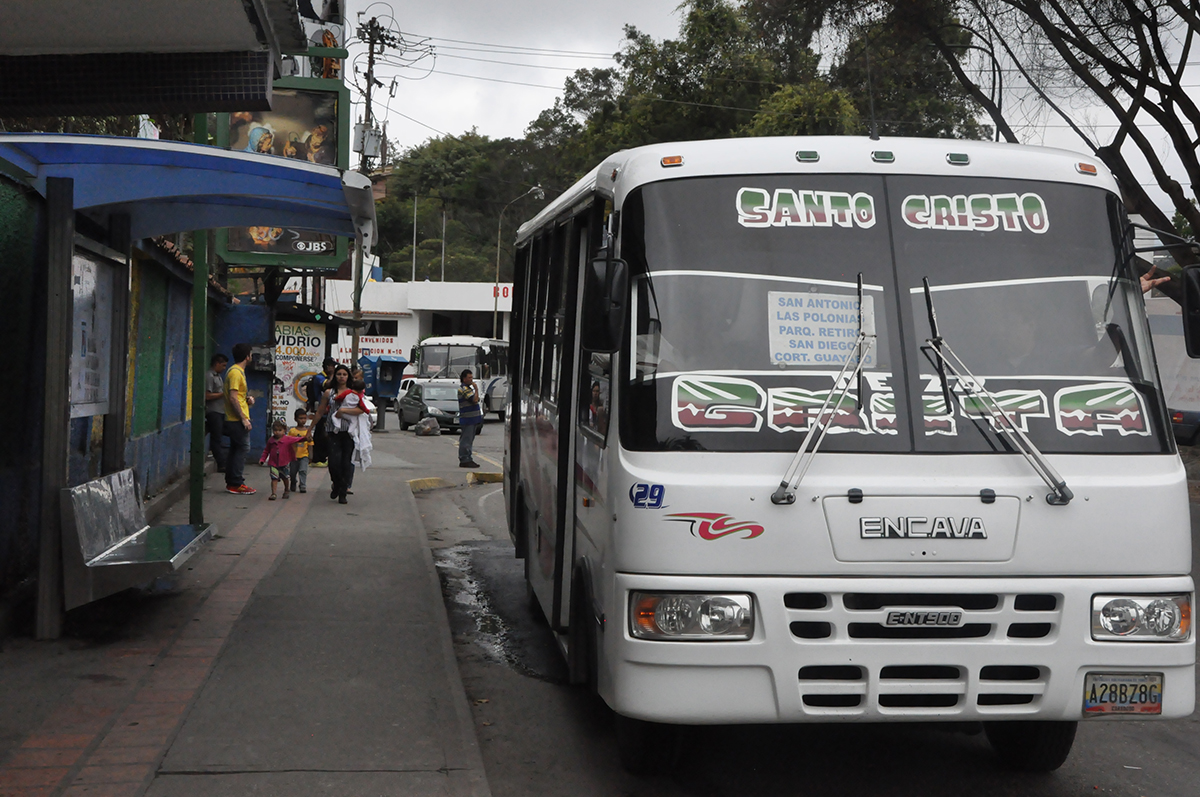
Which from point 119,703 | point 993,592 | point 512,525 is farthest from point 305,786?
point 512,525

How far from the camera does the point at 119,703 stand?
588cm

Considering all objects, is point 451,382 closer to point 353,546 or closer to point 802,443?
point 353,546

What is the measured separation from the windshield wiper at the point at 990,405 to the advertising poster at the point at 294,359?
60.8 ft

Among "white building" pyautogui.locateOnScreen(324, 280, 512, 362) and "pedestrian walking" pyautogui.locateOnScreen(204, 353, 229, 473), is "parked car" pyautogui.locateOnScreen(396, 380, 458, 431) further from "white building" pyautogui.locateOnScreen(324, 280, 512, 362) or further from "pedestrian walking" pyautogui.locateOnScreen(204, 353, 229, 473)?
"white building" pyautogui.locateOnScreen(324, 280, 512, 362)

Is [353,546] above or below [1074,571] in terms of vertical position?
below

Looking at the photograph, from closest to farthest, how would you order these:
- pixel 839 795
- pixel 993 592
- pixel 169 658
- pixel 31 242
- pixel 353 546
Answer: pixel 993 592 → pixel 839 795 → pixel 169 658 → pixel 31 242 → pixel 353 546

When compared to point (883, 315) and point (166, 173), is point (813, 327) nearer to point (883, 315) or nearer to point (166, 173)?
point (883, 315)

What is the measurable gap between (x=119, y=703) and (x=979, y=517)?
411 cm

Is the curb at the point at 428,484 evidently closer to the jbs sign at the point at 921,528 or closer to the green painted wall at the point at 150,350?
the green painted wall at the point at 150,350

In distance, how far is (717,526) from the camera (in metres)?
4.46

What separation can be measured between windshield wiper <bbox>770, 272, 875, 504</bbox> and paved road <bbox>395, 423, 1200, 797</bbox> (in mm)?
820

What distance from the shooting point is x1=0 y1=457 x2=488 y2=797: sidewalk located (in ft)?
16.0

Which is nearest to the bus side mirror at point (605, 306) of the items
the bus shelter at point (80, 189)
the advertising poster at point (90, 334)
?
the bus shelter at point (80, 189)

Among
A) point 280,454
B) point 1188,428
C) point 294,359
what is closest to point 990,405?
point 280,454
